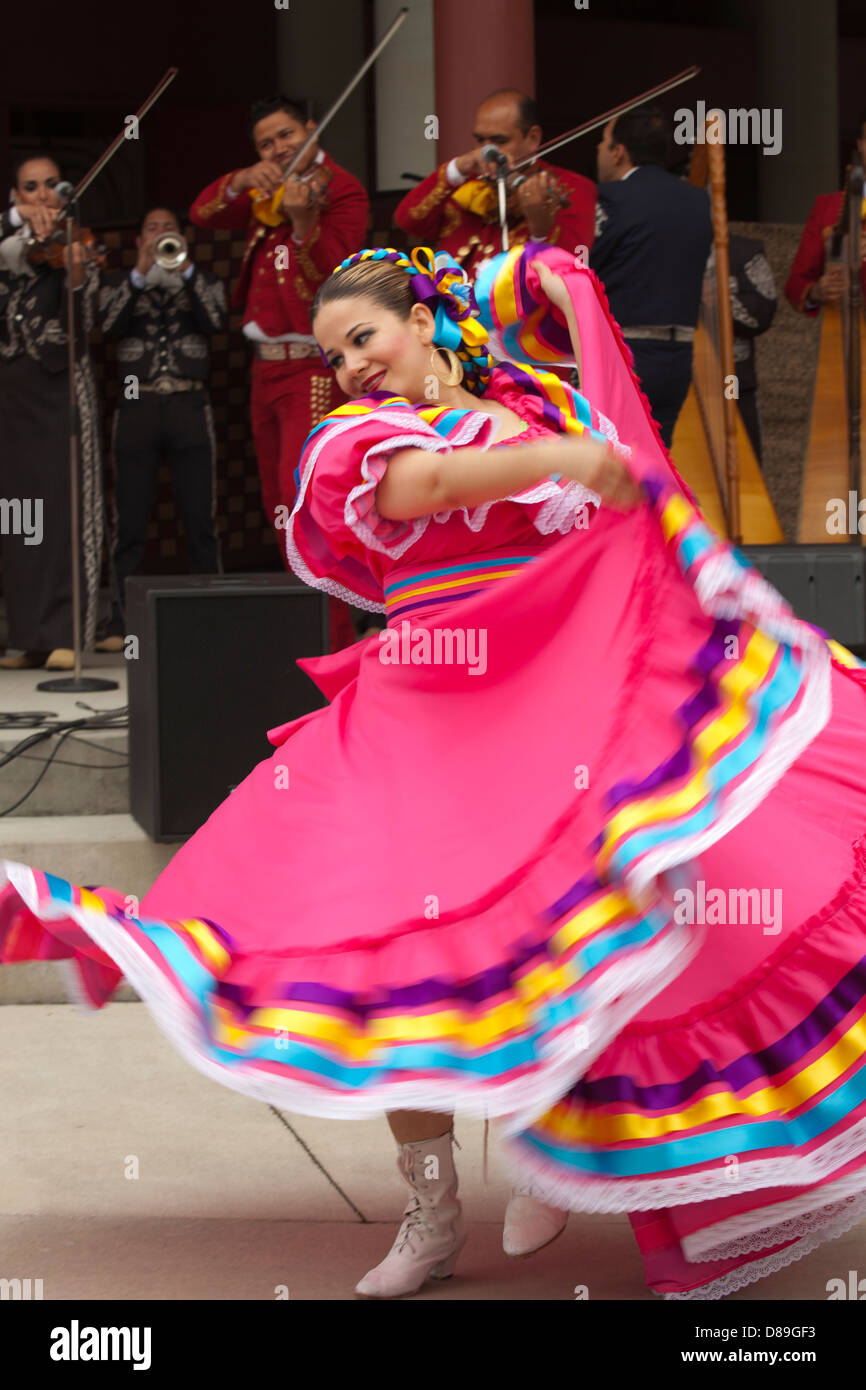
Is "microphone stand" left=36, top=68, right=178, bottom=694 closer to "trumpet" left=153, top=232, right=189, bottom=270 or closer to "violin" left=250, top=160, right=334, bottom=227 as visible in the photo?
"violin" left=250, top=160, right=334, bottom=227

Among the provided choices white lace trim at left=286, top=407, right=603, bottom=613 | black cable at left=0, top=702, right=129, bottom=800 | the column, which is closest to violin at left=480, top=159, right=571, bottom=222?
black cable at left=0, top=702, right=129, bottom=800

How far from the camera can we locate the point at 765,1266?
2006 mm

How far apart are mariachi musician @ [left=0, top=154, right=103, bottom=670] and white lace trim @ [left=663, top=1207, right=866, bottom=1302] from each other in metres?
3.41

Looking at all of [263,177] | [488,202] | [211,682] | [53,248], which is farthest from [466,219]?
[211,682]

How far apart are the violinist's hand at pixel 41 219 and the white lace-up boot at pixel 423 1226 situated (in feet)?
11.3

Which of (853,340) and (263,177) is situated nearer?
(263,177)

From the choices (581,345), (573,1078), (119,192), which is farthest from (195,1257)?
(119,192)

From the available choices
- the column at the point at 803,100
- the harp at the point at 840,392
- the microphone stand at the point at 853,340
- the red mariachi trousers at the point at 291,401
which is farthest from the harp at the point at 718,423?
the column at the point at 803,100

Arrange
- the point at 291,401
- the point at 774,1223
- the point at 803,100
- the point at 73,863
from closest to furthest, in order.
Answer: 1. the point at 774,1223
2. the point at 73,863
3. the point at 291,401
4. the point at 803,100

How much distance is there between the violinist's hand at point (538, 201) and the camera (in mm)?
4117

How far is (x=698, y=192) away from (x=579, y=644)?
9.71ft

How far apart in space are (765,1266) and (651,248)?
3160mm

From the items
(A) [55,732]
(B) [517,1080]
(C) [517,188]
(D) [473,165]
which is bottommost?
(B) [517,1080]

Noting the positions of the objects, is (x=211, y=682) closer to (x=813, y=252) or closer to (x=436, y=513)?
(x=436, y=513)
